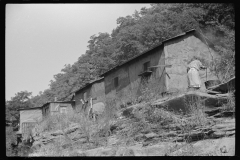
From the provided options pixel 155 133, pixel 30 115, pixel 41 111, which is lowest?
pixel 30 115

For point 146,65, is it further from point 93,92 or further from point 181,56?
point 93,92

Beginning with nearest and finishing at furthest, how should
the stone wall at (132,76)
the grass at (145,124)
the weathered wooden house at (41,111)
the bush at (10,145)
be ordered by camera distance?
the grass at (145,124)
the bush at (10,145)
the stone wall at (132,76)
the weathered wooden house at (41,111)

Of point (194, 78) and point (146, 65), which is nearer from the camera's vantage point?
point (194, 78)

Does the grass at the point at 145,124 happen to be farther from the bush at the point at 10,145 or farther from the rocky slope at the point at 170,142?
the bush at the point at 10,145

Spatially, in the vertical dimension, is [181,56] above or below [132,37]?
below

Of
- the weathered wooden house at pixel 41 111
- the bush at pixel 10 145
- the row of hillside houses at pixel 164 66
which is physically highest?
the row of hillside houses at pixel 164 66

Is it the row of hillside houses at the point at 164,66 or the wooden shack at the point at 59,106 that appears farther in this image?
the wooden shack at the point at 59,106

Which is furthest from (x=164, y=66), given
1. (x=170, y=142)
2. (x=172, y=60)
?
(x=170, y=142)

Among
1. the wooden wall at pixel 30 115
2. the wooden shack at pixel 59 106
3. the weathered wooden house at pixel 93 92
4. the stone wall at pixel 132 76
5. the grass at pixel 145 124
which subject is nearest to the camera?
the grass at pixel 145 124

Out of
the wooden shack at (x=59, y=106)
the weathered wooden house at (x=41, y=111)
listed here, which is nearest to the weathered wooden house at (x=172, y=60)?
the wooden shack at (x=59, y=106)

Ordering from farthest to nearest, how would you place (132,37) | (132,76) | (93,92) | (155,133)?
(132,37)
(93,92)
(132,76)
(155,133)

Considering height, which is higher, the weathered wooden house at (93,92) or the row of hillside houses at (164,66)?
the row of hillside houses at (164,66)

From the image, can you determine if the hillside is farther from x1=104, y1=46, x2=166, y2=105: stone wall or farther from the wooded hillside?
the wooded hillside
